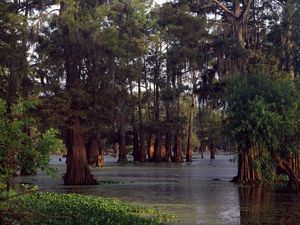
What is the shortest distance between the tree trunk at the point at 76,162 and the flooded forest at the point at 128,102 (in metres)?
0.06

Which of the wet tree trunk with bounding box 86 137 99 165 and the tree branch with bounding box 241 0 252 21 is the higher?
the tree branch with bounding box 241 0 252 21

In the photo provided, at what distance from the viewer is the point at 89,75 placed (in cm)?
2908

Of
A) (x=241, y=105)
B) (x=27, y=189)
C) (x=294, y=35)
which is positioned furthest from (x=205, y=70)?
(x=27, y=189)

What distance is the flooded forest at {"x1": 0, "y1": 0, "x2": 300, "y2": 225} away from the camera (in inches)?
495

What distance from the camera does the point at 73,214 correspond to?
43.8 feet

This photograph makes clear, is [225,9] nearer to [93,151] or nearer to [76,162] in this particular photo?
[76,162]

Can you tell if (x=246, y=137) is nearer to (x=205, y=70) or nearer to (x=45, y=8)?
(x=45, y=8)

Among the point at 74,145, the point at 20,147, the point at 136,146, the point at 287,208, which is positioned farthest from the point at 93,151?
the point at 20,147

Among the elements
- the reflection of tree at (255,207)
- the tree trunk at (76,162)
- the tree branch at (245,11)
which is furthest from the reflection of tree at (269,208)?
the tree branch at (245,11)

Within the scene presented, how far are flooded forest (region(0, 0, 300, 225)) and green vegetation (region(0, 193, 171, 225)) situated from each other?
0.11 feet

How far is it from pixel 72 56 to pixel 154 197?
406 inches

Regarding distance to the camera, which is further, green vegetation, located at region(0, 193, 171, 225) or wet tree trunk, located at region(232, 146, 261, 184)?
wet tree trunk, located at region(232, 146, 261, 184)

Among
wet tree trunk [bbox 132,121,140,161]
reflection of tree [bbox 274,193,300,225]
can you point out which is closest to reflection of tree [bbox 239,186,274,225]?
reflection of tree [bbox 274,193,300,225]

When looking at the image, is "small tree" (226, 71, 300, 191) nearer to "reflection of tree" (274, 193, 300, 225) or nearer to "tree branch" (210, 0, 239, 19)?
"reflection of tree" (274, 193, 300, 225)
